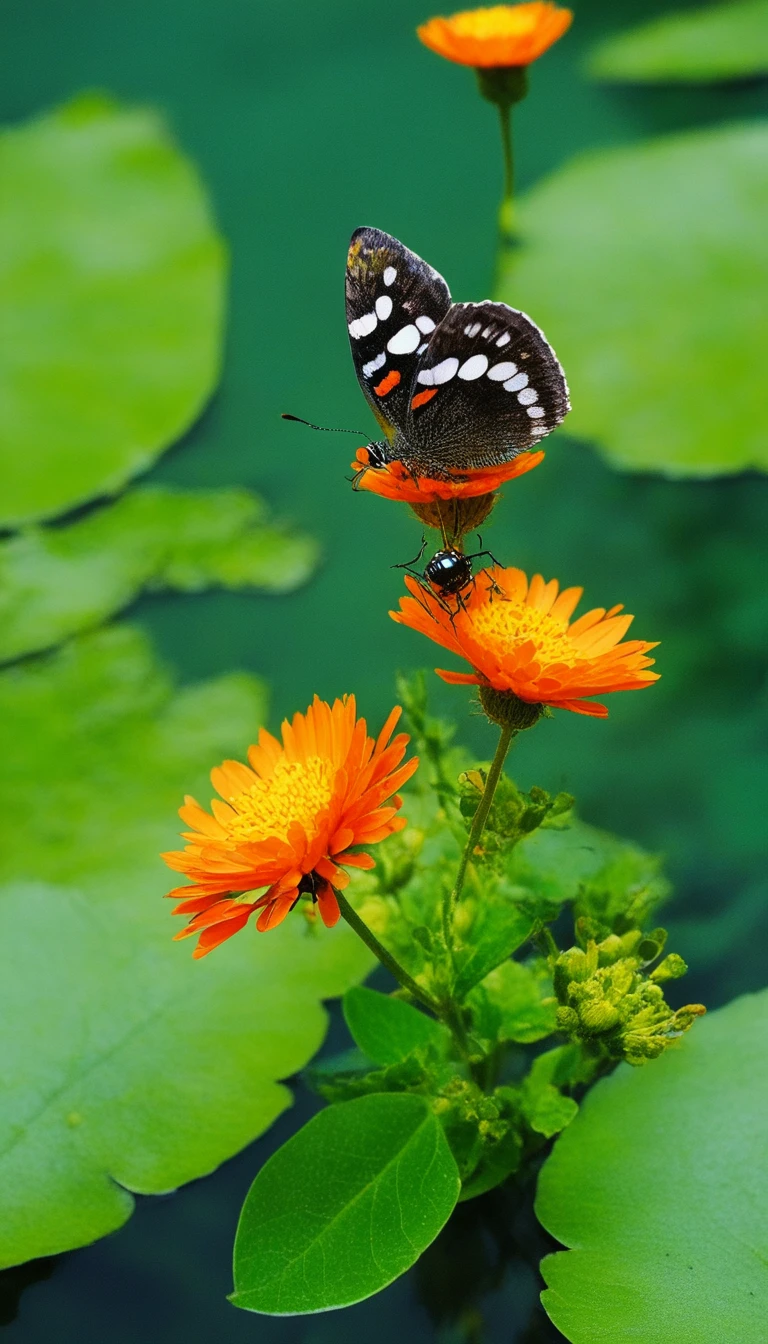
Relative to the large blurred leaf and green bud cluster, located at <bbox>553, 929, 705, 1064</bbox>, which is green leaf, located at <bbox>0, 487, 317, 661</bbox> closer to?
the large blurred leaf

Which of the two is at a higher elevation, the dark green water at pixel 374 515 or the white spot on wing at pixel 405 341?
the white spot on wing at pixel 405 341

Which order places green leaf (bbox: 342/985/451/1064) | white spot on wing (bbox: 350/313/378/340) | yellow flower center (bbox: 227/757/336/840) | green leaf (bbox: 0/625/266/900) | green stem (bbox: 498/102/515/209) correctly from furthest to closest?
green stem (bbox: 498/102/515/209), green leaf (bbox: 0/625/266/900), white spot on wing (bbox: 350/313/378/340), green leaf (bbox: 342/985/451/1064), yellow flower center (bbox: 227/757/336/840)

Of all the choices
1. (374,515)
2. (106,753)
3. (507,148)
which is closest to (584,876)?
(106,753)

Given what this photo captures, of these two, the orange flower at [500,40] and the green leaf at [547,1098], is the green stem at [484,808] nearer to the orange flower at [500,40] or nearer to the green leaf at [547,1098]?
the green leaf at [547,1098]

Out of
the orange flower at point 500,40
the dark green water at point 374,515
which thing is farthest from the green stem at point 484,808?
the orange flower at point 500,40

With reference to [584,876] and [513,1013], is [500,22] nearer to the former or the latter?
[584,876]

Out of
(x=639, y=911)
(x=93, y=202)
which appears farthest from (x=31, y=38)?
(x=639, y=911)

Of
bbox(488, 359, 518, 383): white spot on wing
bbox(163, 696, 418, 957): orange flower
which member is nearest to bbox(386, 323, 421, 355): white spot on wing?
bbox(488, 359, 518, 383): white spot on wing

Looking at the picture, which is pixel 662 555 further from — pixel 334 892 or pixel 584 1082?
pixel 334 892
